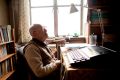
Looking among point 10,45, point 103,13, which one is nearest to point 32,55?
point 10,45

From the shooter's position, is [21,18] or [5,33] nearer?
[5,33]

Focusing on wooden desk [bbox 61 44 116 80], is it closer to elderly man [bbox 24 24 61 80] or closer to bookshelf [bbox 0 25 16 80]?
elderly man [bbox 24 24 61 80]

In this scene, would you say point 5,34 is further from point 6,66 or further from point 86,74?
point 86,74

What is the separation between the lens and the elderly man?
1.56 meters

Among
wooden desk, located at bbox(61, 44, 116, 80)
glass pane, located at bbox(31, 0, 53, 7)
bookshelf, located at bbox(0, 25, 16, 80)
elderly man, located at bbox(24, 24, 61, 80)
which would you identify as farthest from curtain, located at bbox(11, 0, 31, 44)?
wooden desk, located at bbox(61, 44, 116, 80)

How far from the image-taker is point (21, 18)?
3371mm

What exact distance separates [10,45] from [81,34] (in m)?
1.76

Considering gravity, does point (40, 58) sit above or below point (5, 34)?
below

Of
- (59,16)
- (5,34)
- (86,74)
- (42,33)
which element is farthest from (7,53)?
(86,74)

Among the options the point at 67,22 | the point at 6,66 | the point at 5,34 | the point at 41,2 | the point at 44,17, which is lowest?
the point at 6,66

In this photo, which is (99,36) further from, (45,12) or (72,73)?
(72,73)

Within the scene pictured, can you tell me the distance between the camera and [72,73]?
1.13 m

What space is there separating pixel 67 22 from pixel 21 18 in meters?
1.12

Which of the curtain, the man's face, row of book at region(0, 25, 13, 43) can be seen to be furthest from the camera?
the curtain
